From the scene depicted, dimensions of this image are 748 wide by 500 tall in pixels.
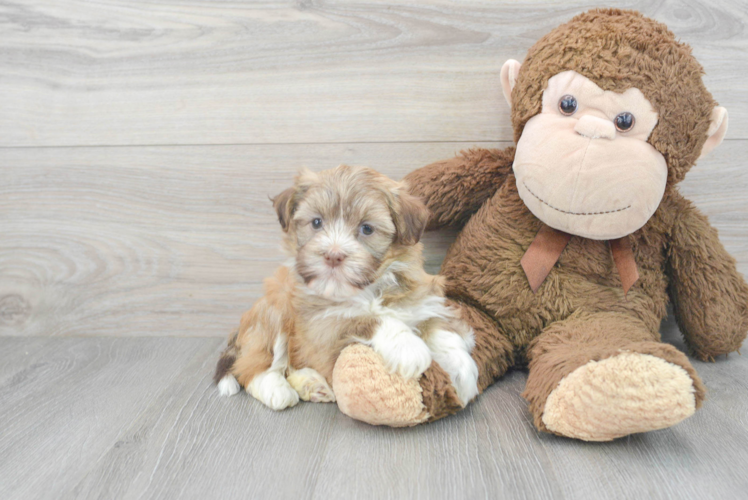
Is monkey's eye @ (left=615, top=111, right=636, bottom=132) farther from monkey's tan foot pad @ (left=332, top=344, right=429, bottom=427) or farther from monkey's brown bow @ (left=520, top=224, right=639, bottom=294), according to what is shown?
monkey's tan foot pad @ (left=332, top=344, right=429, bottom=427)

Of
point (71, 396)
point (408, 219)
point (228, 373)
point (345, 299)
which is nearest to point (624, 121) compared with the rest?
point (408, 219)

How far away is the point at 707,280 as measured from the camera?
1701 millimetres

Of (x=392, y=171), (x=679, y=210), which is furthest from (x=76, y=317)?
(x=679, y=210)

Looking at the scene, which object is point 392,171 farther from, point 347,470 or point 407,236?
point 347,470

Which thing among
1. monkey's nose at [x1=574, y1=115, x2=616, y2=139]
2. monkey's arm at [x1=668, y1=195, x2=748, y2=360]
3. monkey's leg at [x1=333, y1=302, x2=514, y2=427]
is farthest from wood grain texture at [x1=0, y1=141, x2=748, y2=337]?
monkey's leg at [x1=333, y1=302, x2=514, y2=427]

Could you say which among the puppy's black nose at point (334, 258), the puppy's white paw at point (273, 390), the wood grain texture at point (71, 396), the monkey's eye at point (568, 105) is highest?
the monkey's eye at point (568, 105)

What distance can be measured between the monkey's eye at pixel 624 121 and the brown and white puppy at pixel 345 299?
1.91 ft

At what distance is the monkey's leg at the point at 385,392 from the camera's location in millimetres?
1296

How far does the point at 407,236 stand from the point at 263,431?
660mm

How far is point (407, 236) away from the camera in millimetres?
1443

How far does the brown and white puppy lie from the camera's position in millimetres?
1348

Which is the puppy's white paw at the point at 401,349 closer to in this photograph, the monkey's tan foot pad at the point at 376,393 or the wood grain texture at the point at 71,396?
the monkey's tan foot pad at the point at 376,393

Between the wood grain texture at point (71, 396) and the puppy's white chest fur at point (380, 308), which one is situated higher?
the puppy's white chest fur at point (380, 308)

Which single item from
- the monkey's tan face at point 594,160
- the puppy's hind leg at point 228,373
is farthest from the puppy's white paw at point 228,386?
the monkey's tan face at point 594,160
